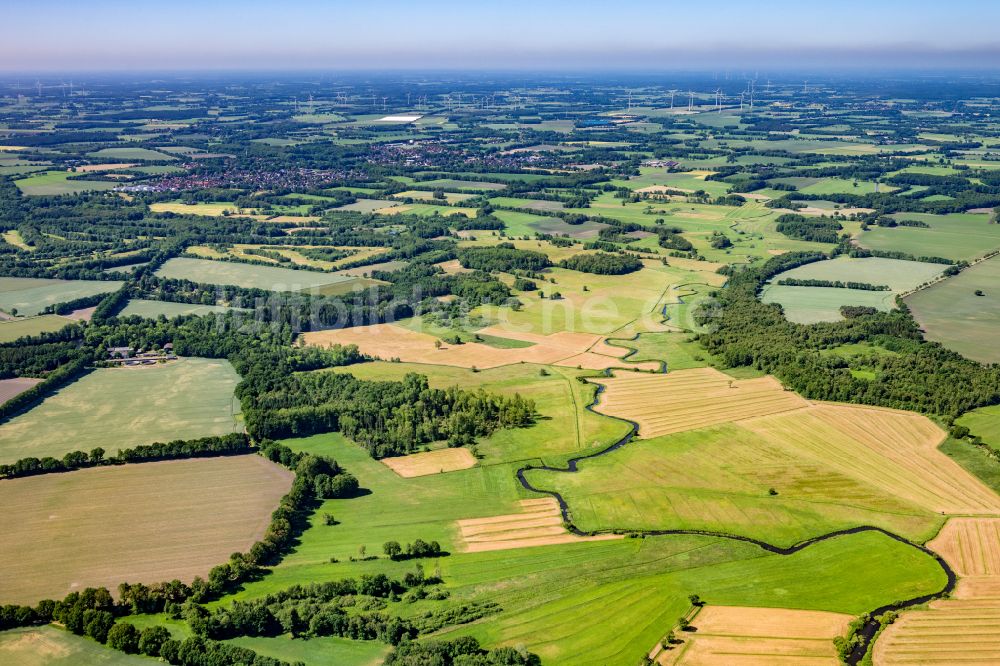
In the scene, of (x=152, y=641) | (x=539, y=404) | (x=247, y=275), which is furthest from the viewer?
(x=247, y=275)

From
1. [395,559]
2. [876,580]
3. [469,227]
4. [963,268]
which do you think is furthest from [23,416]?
[963,268]

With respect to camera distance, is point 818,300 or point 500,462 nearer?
point 500,462

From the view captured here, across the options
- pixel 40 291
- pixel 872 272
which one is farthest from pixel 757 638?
pixel 40 291

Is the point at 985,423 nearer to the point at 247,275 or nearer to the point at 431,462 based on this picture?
the point at 431,462

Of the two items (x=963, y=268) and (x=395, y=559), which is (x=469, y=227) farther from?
(x=395, y=559)

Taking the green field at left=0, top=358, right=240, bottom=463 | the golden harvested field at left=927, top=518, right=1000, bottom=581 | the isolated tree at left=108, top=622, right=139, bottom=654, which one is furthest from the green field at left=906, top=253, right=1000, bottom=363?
the isolated tree at left=108, top=622, right=139, bottom=654

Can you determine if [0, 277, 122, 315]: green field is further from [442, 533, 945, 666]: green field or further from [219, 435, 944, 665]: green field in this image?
[442, 533, 945, 666]: green field

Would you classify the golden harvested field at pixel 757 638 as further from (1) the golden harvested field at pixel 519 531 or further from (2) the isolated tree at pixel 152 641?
(2) the isolated tree at pixel 152 641
